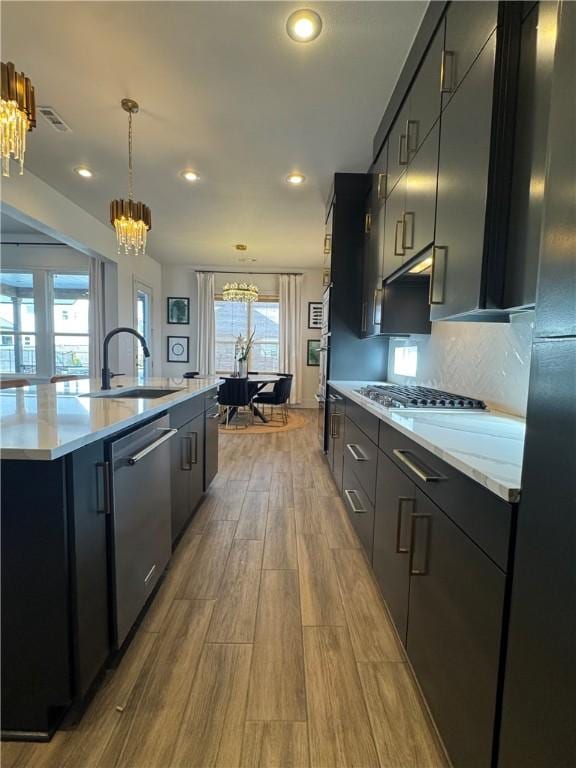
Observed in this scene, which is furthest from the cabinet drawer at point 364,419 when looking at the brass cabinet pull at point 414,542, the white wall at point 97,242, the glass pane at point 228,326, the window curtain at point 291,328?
the glass pane at point 228,326

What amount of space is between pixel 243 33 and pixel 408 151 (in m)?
1.11

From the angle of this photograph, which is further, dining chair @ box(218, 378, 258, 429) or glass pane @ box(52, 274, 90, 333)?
glass pane @ box(52, 274, 90, 333)

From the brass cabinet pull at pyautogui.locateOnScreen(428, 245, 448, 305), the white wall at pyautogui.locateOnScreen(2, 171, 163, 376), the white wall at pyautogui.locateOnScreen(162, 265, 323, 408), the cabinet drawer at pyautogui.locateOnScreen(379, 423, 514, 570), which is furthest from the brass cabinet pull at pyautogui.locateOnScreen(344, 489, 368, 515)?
the white wall at pyautogui.locateOnScreen(162, 265, 323, 408)

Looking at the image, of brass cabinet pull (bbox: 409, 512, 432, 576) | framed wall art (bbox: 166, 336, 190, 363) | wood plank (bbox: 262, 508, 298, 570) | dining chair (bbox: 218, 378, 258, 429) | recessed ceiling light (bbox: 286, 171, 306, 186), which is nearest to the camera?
brass cabinet pull (bbox: 409, 512, 432, 576)

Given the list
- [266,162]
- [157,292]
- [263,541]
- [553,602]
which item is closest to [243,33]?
[266,162]

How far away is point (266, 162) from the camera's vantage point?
128 inches

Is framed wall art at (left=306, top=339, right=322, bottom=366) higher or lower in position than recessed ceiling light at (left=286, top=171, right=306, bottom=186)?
lower

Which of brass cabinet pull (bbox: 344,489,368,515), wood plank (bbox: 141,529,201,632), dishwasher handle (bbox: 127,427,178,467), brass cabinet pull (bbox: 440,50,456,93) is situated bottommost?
wood plank (bbox: 141,529,201,632)

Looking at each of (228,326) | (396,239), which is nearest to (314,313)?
(228,326)

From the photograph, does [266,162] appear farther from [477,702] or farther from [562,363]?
[477,702]

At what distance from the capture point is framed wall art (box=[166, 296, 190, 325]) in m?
7.21

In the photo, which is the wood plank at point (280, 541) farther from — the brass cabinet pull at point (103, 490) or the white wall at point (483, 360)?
the white wall at point (483, 360)

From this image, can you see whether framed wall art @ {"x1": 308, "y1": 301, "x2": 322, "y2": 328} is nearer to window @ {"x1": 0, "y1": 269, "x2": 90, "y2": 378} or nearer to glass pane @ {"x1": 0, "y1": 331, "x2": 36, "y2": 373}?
window @ {"x1": 0, "y1": 269, "x2": 90, "y2": 378}

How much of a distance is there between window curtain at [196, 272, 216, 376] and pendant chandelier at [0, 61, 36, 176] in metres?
5.13
